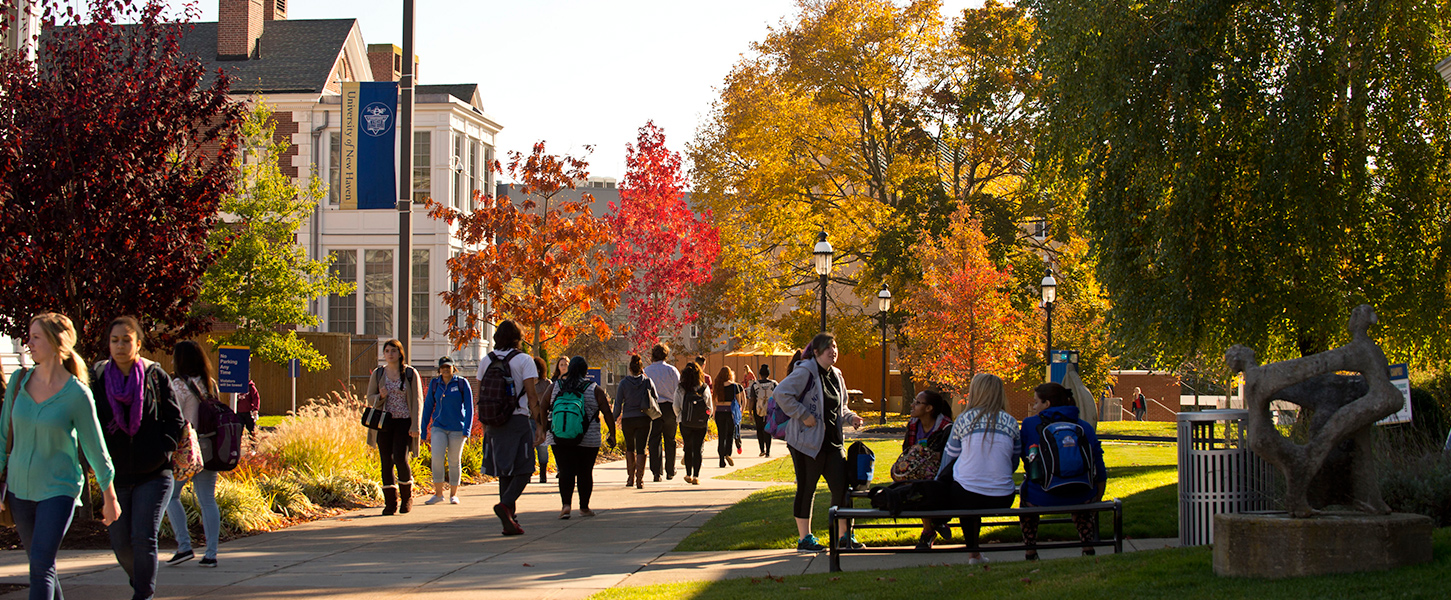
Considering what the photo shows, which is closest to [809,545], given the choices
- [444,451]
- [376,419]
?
[376,419]

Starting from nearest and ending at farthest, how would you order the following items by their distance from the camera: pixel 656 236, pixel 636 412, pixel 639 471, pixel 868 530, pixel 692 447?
pixel 868 530 → pixel 636 412 → pixel 639 471 → pixel 692 447 → pixel 656 236

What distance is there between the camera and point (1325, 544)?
6.31 m

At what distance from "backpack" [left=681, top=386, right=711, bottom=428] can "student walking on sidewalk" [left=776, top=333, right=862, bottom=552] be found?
6958 millimetres

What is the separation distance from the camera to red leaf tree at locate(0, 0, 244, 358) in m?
10.8

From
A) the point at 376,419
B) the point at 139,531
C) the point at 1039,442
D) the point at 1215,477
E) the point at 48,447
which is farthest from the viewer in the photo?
the point at 376,419

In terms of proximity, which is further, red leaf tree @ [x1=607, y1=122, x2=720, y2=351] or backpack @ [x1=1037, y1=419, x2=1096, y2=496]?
red leaf tree @ [x1=607, y1=122, x2=720, y2=351]

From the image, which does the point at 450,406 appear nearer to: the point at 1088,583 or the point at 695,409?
the point at 695,409

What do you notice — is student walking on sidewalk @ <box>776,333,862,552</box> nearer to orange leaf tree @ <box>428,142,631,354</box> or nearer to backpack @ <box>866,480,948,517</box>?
backpack @ <box>866,480,948,517</box>

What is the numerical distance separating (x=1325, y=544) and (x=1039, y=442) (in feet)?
7.96

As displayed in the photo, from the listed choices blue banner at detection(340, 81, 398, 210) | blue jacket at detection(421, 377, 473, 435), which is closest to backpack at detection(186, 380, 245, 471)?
blue jacket at detection(421, 377, 473, 435)

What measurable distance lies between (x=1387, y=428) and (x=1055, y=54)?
18.0ft

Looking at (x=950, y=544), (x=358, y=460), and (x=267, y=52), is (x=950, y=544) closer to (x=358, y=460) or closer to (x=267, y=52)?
(x=358, y=460)

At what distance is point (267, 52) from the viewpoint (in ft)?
121

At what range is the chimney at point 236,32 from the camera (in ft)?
120
